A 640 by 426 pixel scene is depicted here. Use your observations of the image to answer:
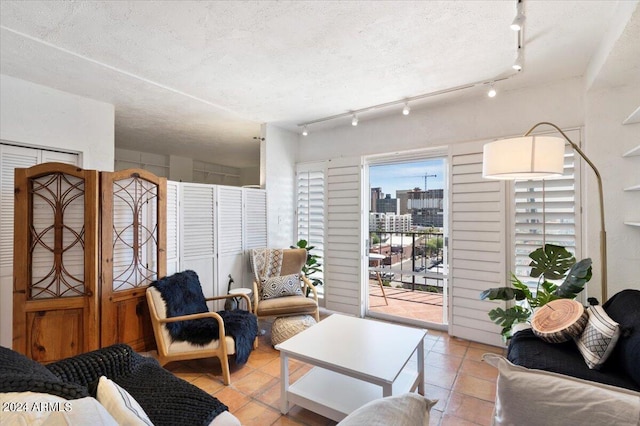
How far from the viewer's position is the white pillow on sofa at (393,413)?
0.79 meters

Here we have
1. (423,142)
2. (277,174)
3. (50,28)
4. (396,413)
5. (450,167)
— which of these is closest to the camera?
(396,413)

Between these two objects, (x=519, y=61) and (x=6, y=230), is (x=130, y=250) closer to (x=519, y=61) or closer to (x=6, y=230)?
(x=6, y=230)

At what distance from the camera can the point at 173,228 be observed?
10.5 ft

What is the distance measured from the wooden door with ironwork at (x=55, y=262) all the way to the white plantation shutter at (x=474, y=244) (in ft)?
11.4

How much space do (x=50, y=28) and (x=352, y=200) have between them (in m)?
3.20

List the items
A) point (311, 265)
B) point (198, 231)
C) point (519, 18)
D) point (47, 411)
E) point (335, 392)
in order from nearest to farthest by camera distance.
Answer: point (47, 411), point (519, 18), point (335, 392), point (198, 231), point (311, 265)

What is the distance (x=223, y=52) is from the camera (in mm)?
2230

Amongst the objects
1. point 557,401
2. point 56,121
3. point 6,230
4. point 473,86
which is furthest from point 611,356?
point 56,121

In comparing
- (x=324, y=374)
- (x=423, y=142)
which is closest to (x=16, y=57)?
(x=324, y=374)

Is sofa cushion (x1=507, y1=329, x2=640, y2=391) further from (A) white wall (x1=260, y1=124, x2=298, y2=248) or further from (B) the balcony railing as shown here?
(A) white wall (x1=260, y1=124, x2=298, y2=248)

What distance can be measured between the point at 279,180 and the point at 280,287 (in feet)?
5.23

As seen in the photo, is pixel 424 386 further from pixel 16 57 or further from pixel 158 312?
pixel 16 57

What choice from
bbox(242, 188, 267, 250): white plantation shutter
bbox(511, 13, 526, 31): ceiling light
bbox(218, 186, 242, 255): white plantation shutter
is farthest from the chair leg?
bbox(511, 13, 526, 31): ceiling light

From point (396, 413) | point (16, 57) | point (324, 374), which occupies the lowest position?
point (324, 374)
